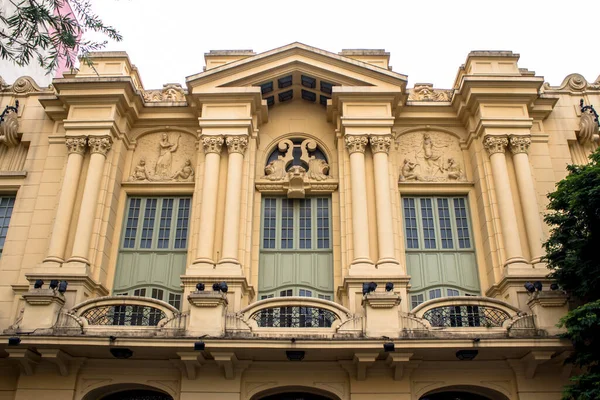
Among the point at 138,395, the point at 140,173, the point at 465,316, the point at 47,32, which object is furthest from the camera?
the point at 140,173

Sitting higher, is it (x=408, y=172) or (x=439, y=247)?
(x=408, y=172)

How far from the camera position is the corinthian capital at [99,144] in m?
17.3

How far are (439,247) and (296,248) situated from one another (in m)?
4.22

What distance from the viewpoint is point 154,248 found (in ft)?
55.8

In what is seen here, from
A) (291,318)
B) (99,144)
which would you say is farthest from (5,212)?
(291,318)

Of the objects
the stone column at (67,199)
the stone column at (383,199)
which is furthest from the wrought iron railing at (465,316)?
the stone column at (67,199)

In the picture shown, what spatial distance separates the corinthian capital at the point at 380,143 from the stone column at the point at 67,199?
8710 millimetres

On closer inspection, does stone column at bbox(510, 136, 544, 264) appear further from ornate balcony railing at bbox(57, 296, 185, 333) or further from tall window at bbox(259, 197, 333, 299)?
ornate balcony railing at bbox(57, 296, 185, 333)

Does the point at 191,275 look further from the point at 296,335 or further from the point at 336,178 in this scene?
the point at 336,178

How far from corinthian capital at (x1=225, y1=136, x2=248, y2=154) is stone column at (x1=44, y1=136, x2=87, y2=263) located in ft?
14.3

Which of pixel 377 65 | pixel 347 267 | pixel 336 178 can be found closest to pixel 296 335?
pixel 347 267

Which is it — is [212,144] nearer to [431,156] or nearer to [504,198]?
[431,156]

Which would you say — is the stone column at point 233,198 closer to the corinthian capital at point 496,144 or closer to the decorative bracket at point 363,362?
the decorative bracket at point 363,362

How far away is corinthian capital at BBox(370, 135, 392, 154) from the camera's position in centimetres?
1736
